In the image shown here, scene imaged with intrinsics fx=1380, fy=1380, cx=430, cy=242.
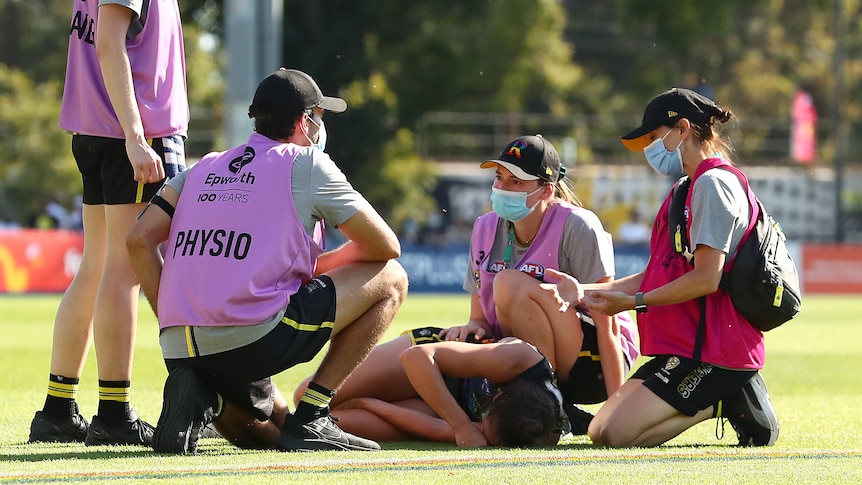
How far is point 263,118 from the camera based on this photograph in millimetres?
5656

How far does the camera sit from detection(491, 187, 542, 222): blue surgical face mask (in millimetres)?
6465

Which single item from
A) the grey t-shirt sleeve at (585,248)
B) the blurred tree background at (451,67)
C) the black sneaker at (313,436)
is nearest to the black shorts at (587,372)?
the grey t-shirt sleeve at (585,248)

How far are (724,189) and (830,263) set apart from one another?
2203 cm

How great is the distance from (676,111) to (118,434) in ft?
9.23

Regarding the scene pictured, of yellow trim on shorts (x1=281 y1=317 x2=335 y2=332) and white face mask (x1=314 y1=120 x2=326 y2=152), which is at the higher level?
white face mask (x1=314 y1=120 x2=326 y2=152)

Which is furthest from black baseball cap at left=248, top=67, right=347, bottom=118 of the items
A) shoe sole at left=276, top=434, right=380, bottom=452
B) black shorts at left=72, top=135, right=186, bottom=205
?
shoe sole at left=276, top=434, right=380, bottom=452

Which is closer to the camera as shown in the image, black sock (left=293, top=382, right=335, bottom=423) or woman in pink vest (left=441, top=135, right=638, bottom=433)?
black sock (left=293, top=382, right=335, bottom=423)

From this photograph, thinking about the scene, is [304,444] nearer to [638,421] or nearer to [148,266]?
[148,266]

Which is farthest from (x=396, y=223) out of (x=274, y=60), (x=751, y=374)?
(x=751, y=374)

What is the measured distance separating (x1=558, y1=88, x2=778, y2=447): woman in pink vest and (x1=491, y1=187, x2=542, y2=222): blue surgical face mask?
1.75 feet

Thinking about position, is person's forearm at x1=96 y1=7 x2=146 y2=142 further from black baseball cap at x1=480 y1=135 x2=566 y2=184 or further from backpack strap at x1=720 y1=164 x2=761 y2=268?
backpack strap at x1=720 y1=164 x2=761 y2=268

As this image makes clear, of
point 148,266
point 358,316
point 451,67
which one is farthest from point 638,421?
point 451,67

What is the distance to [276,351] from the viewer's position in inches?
215

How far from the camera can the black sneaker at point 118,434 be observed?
19.1ft
